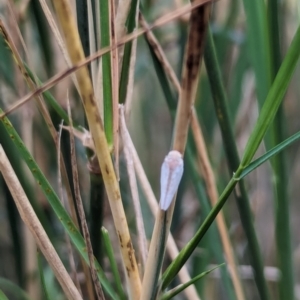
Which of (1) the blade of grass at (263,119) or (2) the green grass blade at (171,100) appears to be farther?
(2) the green grass blade at (171,100)

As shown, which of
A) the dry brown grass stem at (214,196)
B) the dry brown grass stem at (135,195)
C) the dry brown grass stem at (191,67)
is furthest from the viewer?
the dry brown grass stem at (214,196)

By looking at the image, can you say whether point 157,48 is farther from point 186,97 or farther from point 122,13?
point 186,97

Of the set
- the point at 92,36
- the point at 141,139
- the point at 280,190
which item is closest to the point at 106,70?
the point at 92,36

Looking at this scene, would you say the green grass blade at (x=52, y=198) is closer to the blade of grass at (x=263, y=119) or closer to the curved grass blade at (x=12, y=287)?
the blade of grass at (x=263, y=119)

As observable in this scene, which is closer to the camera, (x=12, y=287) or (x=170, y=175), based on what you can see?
(x=170, y=175)

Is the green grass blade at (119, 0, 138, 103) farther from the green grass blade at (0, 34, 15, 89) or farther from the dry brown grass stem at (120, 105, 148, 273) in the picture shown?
the green grass blade at (0, 34, 15, 89)

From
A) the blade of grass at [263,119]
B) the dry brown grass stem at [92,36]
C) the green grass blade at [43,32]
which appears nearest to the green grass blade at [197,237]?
the blade of grass at [263,119]
